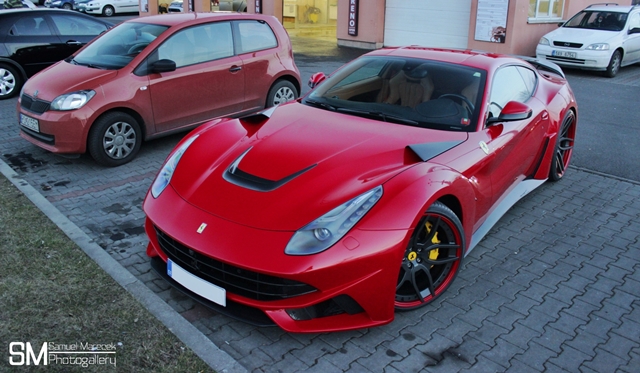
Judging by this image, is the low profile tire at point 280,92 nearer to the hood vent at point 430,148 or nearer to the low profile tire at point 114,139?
the low profile tire at point 114,139

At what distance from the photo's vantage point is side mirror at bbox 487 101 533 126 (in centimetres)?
450

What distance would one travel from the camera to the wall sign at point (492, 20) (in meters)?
14.5

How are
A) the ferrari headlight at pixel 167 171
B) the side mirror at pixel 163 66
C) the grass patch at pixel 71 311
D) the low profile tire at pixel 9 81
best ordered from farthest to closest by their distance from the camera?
the low profile tire at pixel 9 81
the side mirror at pixel 163 66
the ferrari headlight at pixel 167 171
the grass patch at pixel 71 311

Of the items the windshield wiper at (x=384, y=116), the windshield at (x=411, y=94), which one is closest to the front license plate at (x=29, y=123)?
the windshield at (x=411, y=94)

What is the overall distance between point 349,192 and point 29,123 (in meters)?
4.73

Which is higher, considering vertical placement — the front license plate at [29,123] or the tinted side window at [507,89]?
the tinted side window at [507,89]

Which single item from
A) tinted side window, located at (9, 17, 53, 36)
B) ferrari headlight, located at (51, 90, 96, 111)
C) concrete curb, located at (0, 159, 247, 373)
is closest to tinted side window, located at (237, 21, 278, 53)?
ferrari headlight, located at (51, 90, 96, 111)

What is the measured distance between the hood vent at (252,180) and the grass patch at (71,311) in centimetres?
102

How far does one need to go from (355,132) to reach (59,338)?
2.39 metres

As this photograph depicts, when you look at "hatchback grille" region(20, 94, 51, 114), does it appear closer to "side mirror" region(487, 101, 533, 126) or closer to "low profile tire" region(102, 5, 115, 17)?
"side mirror" region(487, 101, 533, 126)

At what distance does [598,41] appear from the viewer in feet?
42.7

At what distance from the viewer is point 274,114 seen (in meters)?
4.74

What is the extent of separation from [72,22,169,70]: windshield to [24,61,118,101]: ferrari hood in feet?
0.54

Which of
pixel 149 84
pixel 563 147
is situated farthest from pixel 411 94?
pixel 149 84
